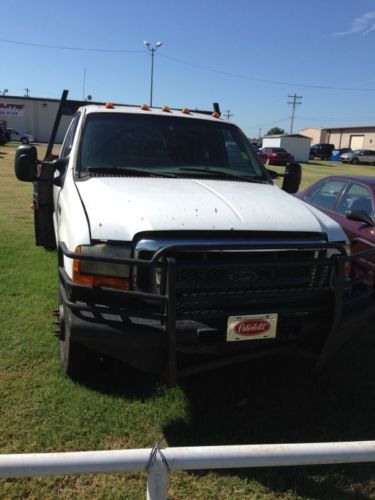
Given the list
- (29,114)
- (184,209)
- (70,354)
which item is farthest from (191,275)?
(29,114)

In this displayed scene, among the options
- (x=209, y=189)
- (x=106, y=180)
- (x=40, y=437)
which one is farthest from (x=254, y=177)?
(x=40, y=437)

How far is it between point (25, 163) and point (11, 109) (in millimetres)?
58263

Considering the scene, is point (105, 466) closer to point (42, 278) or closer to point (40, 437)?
point (40, 437)

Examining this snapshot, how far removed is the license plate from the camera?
114 inches

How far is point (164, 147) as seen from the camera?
14.5 feet

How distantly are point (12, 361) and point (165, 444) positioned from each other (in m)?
1.55

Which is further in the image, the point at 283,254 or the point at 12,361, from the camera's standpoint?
the point at 12,361

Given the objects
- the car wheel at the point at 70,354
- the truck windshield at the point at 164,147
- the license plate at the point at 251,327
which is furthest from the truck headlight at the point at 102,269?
the truck windshield at the point at 164,147

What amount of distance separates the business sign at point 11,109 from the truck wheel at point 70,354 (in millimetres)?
59174

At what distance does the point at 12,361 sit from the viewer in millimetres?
3938

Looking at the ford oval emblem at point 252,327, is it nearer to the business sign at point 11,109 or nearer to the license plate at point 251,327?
the license plate at point 251,327

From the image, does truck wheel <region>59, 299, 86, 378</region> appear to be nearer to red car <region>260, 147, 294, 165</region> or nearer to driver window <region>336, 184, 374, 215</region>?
driver window <region>336, 184, 374, 215</region>

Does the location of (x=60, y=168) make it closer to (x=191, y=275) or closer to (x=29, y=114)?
(x=191, y=275)

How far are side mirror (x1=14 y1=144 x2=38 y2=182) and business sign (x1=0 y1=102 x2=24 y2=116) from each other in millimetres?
57655
